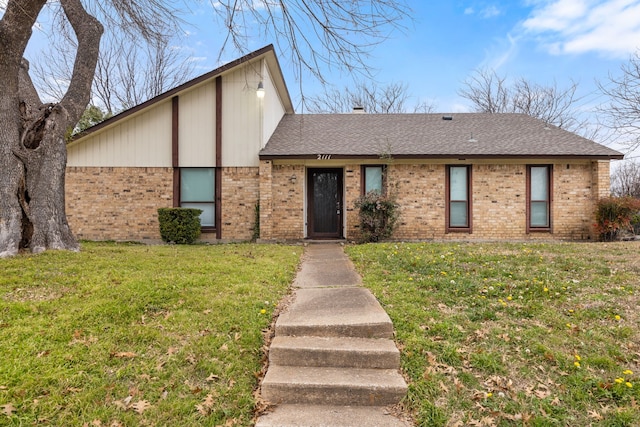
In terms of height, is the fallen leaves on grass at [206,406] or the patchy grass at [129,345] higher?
the patchy grass at [129,345]

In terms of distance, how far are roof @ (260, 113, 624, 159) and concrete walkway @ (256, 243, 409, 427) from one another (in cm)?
656

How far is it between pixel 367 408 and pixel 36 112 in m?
8.53

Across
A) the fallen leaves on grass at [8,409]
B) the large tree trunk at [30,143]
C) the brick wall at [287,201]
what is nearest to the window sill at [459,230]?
the brick wall at [287,201]

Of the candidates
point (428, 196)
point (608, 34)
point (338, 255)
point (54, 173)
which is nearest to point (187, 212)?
point (54, 173)

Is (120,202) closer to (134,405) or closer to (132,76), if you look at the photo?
(134,405)

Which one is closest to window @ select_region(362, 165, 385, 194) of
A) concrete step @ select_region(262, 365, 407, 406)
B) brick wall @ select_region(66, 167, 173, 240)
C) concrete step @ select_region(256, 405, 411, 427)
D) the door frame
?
the door frame

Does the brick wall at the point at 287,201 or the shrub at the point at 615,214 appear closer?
the shrub at the point at 615,214

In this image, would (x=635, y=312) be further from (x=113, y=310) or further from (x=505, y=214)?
(x=505, y=214)

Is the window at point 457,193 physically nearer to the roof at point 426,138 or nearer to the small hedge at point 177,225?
the roof at point 426,138

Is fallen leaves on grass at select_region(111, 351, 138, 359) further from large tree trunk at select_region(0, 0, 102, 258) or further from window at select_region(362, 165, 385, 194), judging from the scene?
window at select_region(362, 165, 385, 194)

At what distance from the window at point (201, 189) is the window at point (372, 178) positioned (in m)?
4.67

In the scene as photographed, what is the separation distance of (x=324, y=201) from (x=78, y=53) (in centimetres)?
727

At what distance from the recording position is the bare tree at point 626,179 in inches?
782

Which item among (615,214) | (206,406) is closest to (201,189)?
(206,406)
